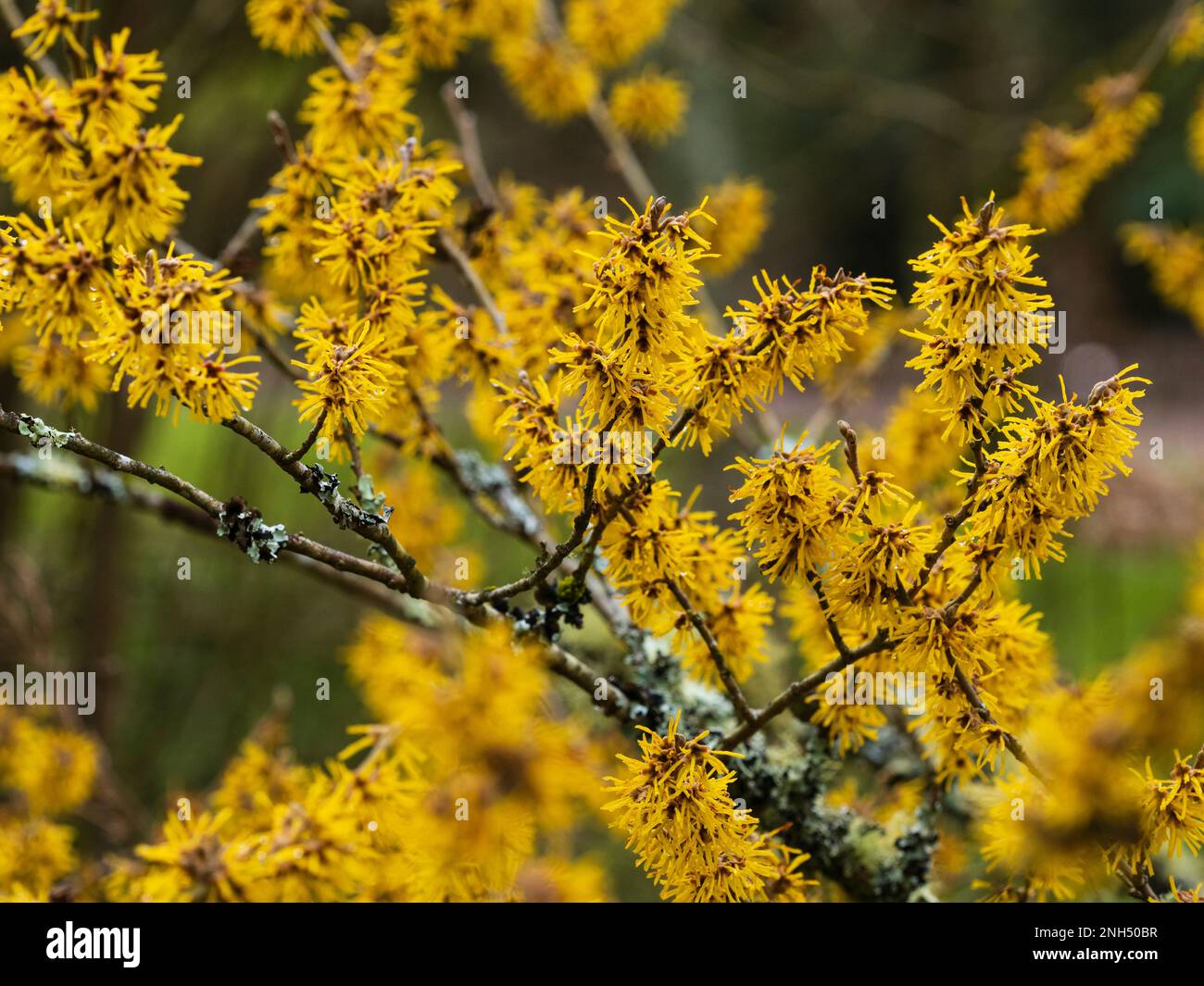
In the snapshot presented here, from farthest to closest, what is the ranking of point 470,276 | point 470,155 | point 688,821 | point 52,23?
1. point 470,155
2. point 470,276
3. point 52,23
4. point 688,821

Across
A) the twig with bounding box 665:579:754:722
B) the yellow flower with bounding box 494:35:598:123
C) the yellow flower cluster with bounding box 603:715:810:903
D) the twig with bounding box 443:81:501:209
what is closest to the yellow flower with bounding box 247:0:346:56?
the twig with bounding box 443:81:501:209

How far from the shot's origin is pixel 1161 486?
20.4 ft

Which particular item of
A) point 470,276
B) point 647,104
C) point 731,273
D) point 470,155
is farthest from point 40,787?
point 731,273

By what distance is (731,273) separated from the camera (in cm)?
540

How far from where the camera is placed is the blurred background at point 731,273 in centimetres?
354

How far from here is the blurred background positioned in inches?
139

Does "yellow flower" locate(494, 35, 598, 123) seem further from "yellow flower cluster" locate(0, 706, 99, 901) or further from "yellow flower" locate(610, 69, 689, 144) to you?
"yellow flower cluster" locate(0, 706, 99, 901)

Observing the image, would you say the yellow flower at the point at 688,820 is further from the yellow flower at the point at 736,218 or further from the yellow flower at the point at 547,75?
the yellow flower at the point at 547,75

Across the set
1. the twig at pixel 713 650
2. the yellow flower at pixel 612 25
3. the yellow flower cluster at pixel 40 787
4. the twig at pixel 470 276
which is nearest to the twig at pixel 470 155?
the twig at pixel 470 276

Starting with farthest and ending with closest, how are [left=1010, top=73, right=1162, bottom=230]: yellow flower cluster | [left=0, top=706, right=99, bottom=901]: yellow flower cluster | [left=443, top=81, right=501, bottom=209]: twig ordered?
1. [left=1010, top=73, right=1162, bottom=230]: yellow flower cluster
2. [left=443, top=81, right=501, bottom=209]: twig
3. [left=0, top=706, right=99, bottom=901]: yellow flower cluster

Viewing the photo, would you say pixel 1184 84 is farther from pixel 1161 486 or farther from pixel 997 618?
pixel 997 618

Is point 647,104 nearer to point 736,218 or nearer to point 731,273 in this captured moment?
point 736,218

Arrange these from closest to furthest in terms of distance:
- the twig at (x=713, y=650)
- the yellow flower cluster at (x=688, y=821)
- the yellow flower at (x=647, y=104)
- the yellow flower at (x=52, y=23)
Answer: the yellow flower cluster at (x=688, y=821) < the twig at (x=713, y=650) < the yellow flower at (x=52, y=23) < the yellow flower at (x=647, y=104)
